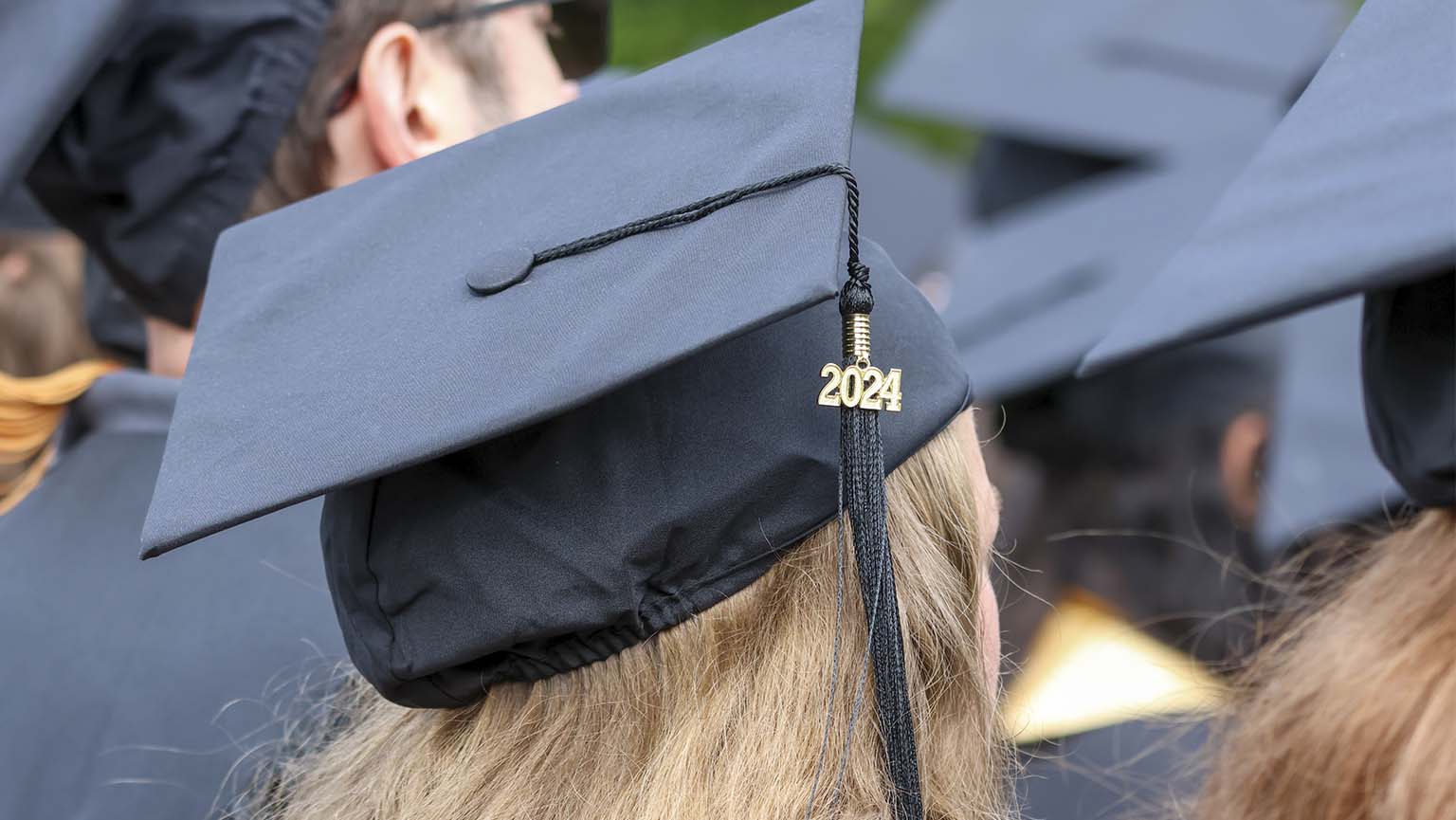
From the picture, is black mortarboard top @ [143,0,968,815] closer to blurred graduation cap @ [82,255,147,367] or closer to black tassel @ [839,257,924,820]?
black tassel @ [839,257,924,820]

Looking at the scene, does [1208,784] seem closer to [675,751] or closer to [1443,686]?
[1443,686]

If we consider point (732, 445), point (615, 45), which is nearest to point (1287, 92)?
point (732, 445)

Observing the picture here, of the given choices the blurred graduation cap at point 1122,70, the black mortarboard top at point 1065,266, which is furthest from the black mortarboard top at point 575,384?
the blurred graduation cap at point 1122,70

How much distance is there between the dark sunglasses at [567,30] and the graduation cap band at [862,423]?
38.3 inches

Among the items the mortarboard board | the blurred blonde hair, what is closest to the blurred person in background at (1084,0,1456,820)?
the blurred blonde hair

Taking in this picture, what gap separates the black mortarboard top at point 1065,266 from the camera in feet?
11.8

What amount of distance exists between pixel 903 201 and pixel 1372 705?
4.53 meters

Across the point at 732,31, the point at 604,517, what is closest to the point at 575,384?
the point at 604,517

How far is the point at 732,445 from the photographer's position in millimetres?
1140

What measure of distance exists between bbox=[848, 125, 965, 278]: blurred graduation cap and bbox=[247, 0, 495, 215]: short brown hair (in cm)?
354

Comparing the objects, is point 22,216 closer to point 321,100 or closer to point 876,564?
point 321,100

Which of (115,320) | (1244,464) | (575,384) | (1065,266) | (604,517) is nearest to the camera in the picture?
(575,384)

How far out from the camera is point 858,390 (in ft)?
3.55

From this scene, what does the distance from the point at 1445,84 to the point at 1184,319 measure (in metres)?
0.29
